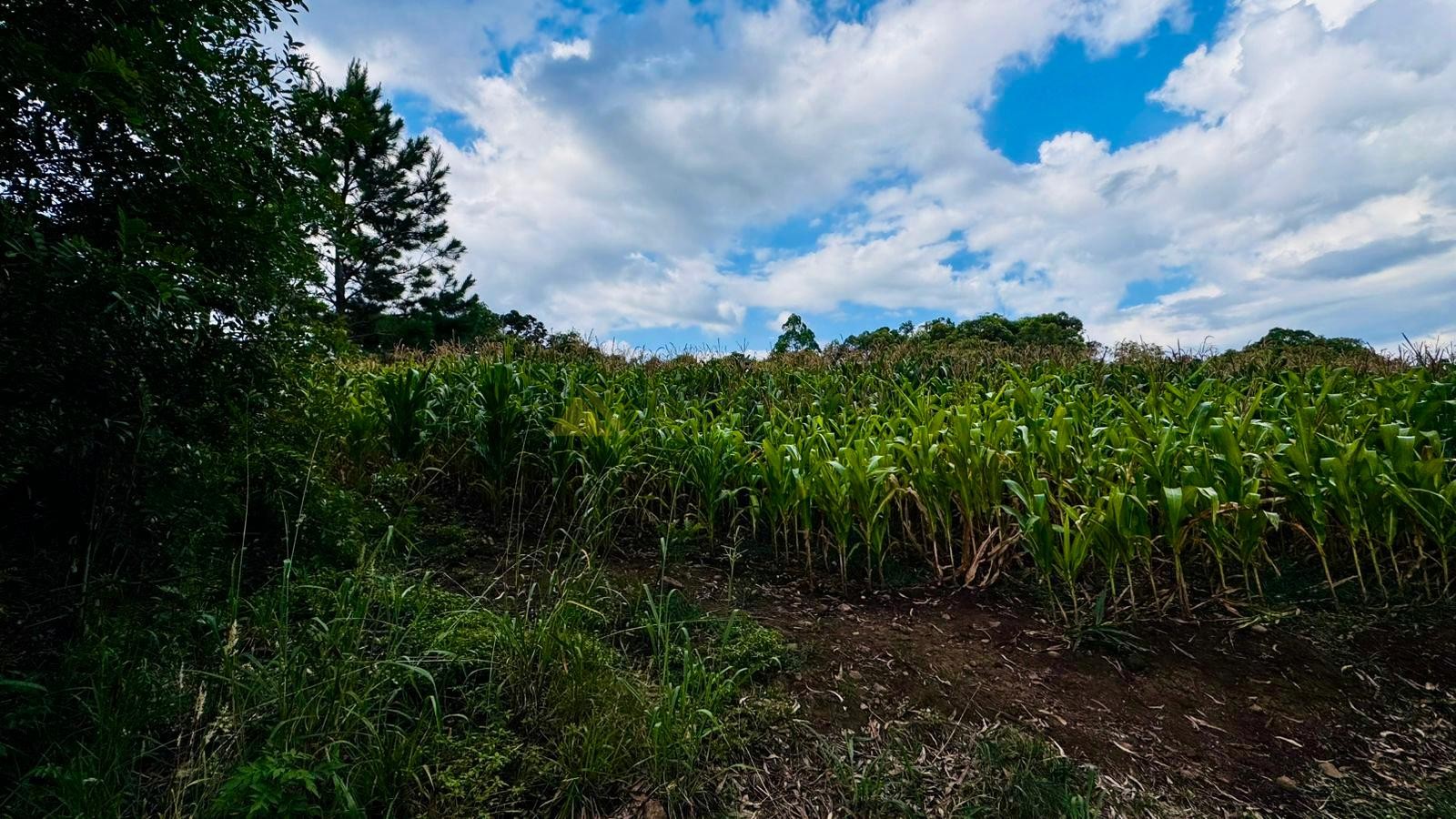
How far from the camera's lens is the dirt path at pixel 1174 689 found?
1.88m

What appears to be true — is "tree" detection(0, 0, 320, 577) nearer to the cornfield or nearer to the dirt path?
the cornfield

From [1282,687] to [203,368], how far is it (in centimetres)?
363

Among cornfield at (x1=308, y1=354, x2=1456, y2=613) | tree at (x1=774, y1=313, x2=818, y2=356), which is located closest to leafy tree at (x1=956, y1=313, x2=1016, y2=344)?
tree at (x1=774, y1=313, x2=818, y2=356)

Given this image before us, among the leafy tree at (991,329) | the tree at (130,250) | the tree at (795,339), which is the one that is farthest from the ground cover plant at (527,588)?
the leafy tree at (991,329)

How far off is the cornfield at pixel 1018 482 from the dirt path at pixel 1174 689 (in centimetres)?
23

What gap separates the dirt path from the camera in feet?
6.18

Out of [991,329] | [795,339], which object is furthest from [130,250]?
[991,329]

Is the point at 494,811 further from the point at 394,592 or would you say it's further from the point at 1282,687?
the point at 1282,687

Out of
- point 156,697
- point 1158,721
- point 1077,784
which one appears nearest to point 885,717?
point 1077,784

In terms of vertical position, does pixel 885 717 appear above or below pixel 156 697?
below

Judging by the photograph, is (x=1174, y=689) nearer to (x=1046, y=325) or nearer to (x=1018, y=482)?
(x=1018, y=482)

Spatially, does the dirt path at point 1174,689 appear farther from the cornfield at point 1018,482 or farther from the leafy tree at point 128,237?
the leafy tree at point 128,237

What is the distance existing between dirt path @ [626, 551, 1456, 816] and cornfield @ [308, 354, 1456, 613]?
0.75 ft

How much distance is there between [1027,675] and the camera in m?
2.20
